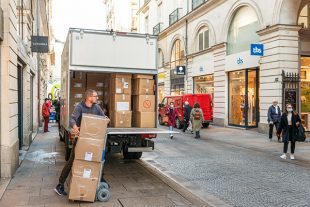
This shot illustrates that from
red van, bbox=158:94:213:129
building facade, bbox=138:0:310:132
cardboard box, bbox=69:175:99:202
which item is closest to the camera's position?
cardboard box, bbox=69:175:99:202

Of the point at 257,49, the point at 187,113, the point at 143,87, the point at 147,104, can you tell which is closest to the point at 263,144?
the point at 257,49

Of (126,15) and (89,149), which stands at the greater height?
(126,15)

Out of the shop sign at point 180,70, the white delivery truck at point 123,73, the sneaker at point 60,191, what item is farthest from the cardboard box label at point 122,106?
the shop sign at point 180,70

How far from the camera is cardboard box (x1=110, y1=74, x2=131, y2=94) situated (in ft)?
31.1

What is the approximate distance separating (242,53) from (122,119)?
13.5 m

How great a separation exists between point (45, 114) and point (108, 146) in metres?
11.1

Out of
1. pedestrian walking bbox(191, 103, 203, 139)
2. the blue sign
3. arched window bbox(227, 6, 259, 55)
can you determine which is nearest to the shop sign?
arched window bbox(227, 6, 259, 55)

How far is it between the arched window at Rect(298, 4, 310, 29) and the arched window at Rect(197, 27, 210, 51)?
830 cm

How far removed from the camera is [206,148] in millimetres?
13891

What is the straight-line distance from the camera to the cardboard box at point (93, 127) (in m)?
6.13

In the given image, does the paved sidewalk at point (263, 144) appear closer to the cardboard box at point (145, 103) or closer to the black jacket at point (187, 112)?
the black jacket at point (187, 112)

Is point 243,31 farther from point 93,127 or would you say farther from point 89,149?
point 89,149

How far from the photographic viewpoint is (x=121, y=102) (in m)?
9.53

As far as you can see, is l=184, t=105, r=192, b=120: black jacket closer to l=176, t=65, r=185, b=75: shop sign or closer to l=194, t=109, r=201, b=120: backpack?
l=194, t=109, r=201, b=120: backpack
